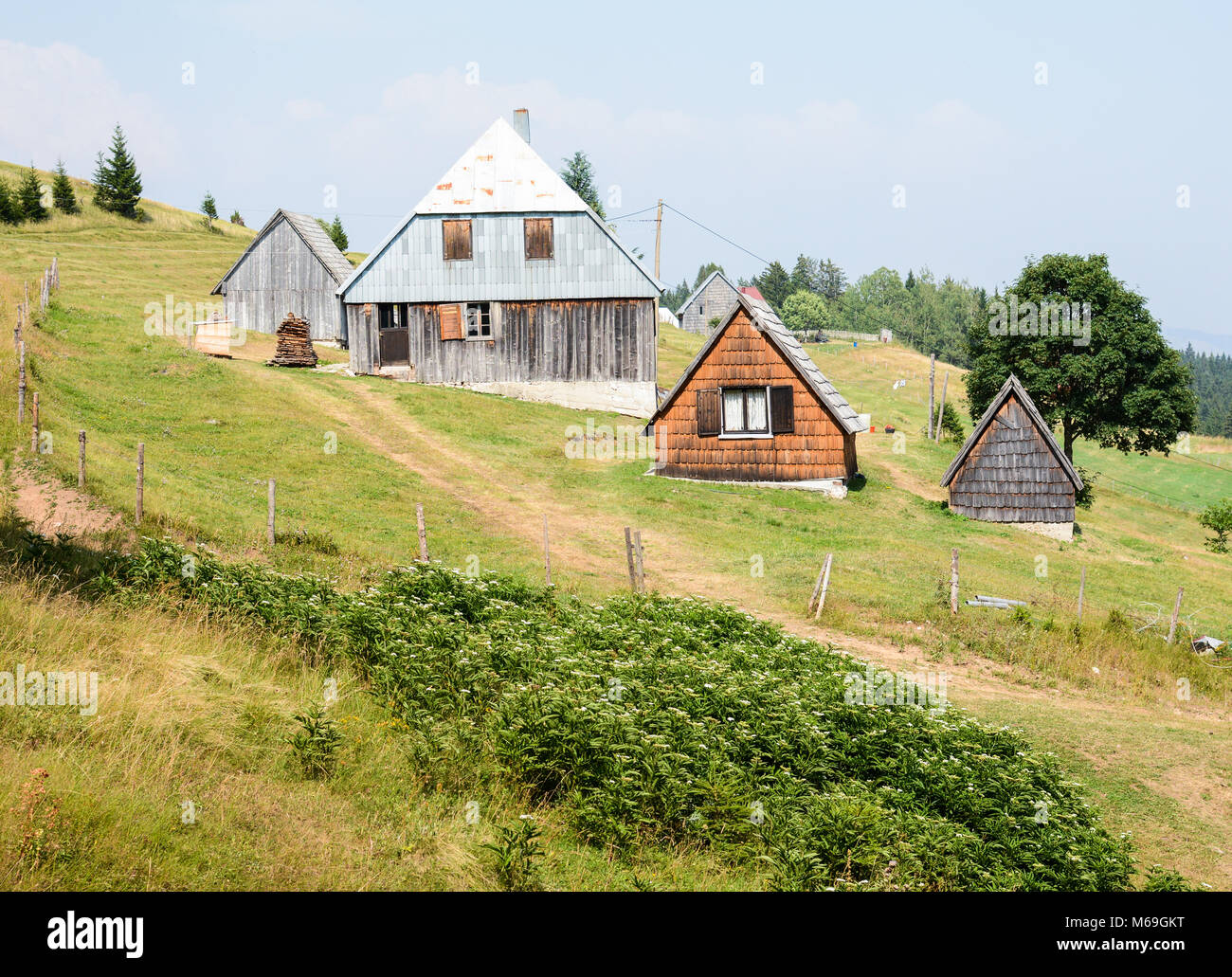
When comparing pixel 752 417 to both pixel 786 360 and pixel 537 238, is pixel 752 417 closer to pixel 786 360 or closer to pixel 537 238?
pixel 786 360

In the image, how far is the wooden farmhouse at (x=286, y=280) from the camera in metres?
47.0

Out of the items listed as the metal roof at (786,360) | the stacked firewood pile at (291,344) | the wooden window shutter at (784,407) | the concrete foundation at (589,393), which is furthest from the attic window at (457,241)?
the wooden window shutter at (784,407)

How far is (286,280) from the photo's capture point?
4734cm

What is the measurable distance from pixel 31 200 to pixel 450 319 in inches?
1588

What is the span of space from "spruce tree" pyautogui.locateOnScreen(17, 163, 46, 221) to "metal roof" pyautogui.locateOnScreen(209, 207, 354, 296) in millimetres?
23551

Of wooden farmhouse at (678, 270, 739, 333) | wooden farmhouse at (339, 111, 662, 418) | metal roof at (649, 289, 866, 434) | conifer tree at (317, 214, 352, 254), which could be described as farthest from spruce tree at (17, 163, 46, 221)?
wooden farmhouse at (678, 270, 739, 333)

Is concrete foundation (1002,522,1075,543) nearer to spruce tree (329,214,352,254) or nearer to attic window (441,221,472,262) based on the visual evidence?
attic window (441,221,472,262)

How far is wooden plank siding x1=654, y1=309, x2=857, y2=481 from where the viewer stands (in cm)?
3133

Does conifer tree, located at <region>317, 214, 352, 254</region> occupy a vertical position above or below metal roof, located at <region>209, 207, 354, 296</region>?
above

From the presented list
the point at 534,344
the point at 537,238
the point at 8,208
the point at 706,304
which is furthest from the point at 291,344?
the point at 706,304

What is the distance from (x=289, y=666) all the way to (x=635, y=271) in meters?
30.3

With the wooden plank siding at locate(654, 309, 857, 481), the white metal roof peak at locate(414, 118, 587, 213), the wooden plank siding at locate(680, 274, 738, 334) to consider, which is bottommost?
the wooden plank siding at locate(654, 309, 857, 481)

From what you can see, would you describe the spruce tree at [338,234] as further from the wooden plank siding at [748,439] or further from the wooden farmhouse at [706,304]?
the wooden plank siding at [748,439]
